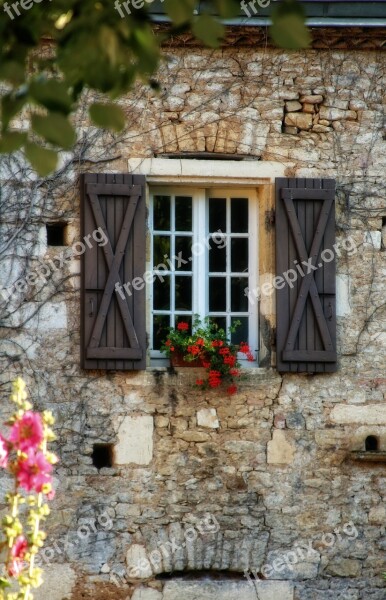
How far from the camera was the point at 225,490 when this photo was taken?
27.9ft

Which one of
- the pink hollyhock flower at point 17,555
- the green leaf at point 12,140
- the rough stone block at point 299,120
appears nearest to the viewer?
the green leaf at point 12,140

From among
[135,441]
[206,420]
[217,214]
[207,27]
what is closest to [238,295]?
[217,214]

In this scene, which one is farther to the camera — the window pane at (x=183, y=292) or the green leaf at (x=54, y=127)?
the window pane at (x=183, y=292)

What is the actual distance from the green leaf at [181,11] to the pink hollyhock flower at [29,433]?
1835 millimetres

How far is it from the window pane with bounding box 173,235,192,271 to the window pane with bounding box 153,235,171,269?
64 mm

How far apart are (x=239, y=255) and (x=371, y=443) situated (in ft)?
5.24

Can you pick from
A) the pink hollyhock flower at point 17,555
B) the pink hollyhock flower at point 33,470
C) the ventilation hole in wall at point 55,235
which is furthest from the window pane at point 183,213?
the pink hollyhock flower at point 33,470

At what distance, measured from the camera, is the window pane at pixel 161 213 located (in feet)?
29.1

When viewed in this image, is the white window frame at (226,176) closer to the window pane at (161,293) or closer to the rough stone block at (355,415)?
the window pane at (161,293)

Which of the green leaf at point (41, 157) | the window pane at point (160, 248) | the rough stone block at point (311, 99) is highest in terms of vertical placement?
the rough stone block at point (311, 99)

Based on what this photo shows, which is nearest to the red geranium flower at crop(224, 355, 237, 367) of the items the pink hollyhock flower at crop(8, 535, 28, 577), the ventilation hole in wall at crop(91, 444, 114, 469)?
the ventilation hole in wall at crop(91, 444, 114, 469)

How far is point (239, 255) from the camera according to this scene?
891 cm

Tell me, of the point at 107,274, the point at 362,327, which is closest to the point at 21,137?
the point at 107,274

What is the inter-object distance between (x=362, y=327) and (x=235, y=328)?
0.88m
